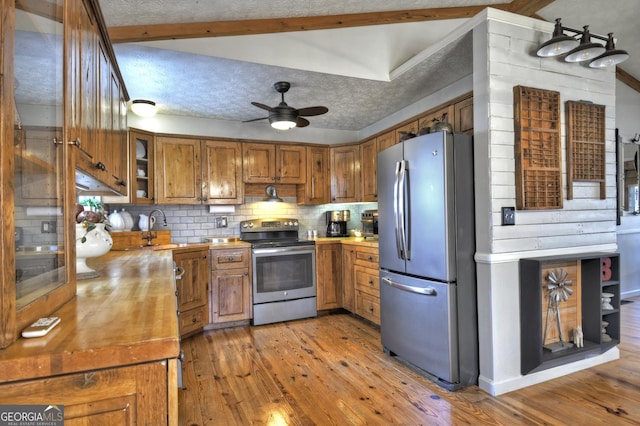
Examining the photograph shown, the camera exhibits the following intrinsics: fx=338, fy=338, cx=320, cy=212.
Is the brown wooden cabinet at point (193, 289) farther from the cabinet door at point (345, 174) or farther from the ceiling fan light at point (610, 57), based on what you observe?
the ceiling fan light at point (610, 57)

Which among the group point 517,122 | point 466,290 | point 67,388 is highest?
point 517,122

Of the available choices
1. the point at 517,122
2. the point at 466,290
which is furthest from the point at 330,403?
the point at 517,122

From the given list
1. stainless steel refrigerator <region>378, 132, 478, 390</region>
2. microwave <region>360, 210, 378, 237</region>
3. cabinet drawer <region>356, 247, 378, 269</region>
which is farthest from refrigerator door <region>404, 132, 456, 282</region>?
microwave <region>360, 210, 378, 237</region>

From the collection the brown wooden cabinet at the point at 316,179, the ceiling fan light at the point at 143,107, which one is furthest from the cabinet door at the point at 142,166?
the brown wooden cabinet at the point at 316,179

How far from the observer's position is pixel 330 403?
2236 mm

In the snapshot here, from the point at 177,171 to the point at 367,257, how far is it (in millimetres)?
2416

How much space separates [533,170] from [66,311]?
273 centimetres

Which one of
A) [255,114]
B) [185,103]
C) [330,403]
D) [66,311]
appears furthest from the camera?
[255,114]

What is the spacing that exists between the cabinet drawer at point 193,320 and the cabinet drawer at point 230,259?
468mm

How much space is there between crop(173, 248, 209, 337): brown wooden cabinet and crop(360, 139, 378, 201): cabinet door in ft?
6.72

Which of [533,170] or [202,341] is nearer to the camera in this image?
[533,170]

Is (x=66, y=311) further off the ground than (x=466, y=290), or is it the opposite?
(x=66, y=311)

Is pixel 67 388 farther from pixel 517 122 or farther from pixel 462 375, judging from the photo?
pixel 517 122

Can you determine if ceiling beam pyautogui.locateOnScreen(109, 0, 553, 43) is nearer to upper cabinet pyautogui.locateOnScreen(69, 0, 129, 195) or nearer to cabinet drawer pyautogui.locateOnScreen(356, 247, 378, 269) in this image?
upper cabinet pyautogui.locateOnScreen(69, 0, 129, 195)
